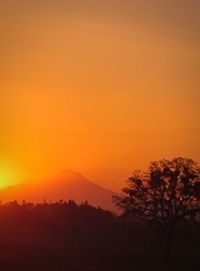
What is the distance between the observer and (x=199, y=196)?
63.6 meters

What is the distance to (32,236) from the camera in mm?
69938

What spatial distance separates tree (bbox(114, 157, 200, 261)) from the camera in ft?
209

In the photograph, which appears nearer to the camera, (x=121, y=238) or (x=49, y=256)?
(x=49, y=256)

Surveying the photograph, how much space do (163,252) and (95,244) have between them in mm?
8935

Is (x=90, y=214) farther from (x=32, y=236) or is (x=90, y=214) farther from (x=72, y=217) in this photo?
(x=32, y=236)

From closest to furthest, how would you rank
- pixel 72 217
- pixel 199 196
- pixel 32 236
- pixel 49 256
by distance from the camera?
pixel 49 256 → pixel 199 196 → pixel 32 236 → pixel 72 217

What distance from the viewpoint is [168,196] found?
6406 centimetres

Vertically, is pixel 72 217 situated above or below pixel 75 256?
above

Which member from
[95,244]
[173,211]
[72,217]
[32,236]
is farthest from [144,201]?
[72,217]

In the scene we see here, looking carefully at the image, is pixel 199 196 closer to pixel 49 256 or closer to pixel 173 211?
pixel 173 211

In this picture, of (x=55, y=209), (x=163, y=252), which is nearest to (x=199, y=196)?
(x=163, y=252)

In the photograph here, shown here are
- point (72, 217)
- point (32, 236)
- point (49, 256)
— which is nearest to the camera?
point (49, 256)

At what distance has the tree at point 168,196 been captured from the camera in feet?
209

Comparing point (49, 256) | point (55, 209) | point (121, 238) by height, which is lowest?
point (49, 256)
